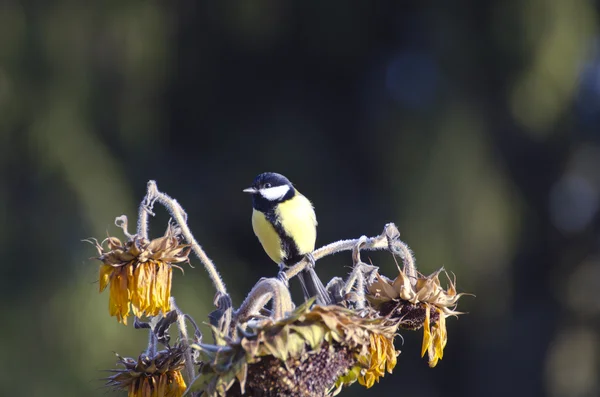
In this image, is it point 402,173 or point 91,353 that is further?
point 402,173

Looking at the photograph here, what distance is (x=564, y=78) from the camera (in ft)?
18.8

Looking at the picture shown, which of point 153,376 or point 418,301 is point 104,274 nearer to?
point 153,376

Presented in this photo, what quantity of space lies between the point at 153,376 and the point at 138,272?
6.8 inches

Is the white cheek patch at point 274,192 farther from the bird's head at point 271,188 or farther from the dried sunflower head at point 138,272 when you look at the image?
the dried sunflower head at point 138,272

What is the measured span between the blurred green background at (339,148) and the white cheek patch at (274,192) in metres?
2.37

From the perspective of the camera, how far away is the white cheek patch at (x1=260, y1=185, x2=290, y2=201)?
2698 millimetres

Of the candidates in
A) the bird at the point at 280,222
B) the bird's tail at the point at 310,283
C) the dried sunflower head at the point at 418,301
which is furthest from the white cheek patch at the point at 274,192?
the dried sunflower head at the point at 418,301

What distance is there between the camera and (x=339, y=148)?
21.1ft

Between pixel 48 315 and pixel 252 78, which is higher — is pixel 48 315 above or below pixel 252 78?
below

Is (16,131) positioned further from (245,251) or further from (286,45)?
(286,45)

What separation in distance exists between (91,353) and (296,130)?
2.30 meters

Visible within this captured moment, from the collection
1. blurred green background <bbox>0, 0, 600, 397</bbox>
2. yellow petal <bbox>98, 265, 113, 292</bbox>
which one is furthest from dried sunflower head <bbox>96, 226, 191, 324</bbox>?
blurred green background <bbox>0, 0, 600, 397</bbox>

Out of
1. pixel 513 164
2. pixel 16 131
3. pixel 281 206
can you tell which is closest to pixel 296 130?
pixel 513 164

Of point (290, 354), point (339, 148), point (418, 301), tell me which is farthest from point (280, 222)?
point (339, 148)
